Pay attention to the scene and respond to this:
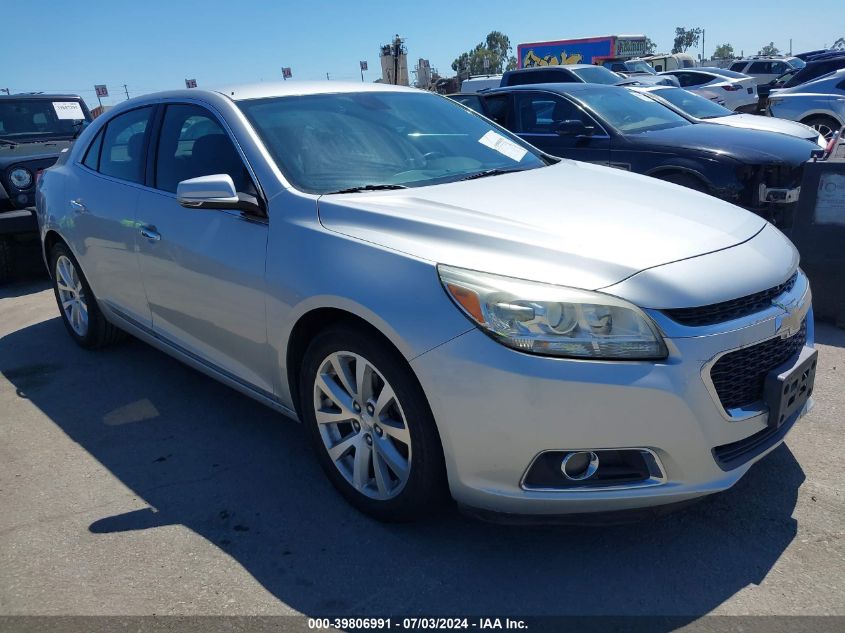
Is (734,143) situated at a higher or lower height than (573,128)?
lower

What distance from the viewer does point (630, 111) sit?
24.8 feet

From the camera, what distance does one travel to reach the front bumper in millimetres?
2211

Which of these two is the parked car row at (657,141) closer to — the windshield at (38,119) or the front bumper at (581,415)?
the front bumper at (581,415)

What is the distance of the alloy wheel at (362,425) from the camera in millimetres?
2654

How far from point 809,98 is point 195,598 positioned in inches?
595

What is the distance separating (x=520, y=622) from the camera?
7.56 ft

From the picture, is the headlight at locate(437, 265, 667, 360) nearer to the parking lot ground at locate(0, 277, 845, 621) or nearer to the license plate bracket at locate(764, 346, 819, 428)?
the license plate bracket at locate(764, 346, 819, 428)

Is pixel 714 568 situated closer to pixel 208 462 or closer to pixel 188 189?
pixel 208 462

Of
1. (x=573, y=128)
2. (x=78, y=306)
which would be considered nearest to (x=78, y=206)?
(x=78, y=306)

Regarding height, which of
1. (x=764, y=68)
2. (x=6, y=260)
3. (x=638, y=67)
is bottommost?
(x=6, y=260)

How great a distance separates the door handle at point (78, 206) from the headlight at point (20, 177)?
3187mm

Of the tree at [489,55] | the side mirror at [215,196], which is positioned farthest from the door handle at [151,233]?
the tree at [489,55]

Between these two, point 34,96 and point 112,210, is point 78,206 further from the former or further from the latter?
point 34,96

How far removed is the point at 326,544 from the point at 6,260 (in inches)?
236
